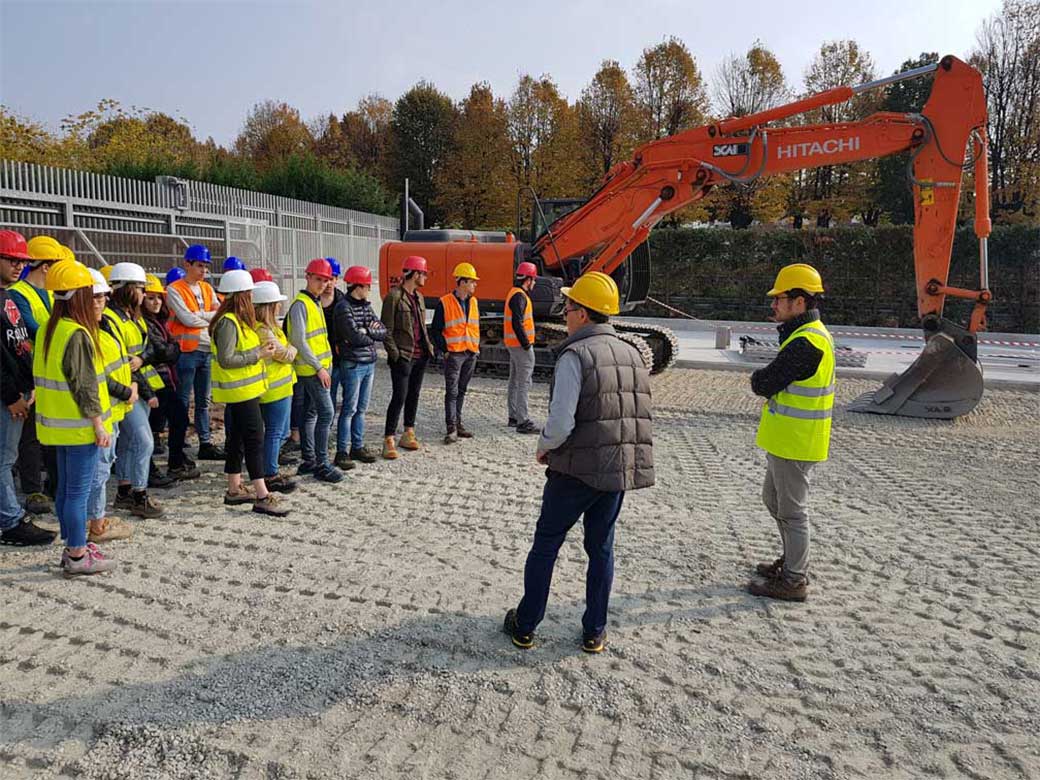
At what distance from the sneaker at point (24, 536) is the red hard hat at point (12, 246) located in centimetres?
175

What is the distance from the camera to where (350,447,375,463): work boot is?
288 inches

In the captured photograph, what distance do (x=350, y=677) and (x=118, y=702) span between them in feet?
3.14

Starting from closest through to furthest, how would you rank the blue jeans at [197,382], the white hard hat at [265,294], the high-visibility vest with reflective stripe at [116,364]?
the high-visibility vest with reflective stripe at [116,364], the white hard hat at [265,294], the blue jeans at [197,382]

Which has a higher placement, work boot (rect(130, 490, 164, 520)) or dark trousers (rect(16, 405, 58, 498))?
dark trousers (rect(16, 405, 58, 498))

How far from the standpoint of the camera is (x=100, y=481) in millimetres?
4750

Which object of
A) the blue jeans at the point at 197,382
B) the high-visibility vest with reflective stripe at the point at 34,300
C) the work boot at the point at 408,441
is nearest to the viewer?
the high-visibility vest with reflective stripe at the point at 34,300

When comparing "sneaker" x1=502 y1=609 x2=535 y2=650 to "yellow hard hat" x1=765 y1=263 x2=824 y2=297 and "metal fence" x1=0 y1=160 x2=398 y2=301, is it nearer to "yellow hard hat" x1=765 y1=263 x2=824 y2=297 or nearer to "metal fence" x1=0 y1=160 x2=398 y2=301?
"yellow hard hat" x1=765 y1=263 x2=824 y2=297

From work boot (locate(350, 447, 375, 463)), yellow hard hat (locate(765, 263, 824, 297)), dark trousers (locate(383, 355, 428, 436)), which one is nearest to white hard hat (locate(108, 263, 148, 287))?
dark trousers (locate(383, 355, 428, 436))

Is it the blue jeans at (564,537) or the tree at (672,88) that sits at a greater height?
the tree at (672,88)

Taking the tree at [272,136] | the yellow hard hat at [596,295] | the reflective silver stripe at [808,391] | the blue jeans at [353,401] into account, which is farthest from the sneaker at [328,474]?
the tree at [272,136]

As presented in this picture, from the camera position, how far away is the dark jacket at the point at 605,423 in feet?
11.8

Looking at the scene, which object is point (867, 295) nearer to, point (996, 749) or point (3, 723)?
point (996, 749)

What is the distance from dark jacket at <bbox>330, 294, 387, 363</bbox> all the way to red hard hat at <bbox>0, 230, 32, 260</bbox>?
7.66 feet

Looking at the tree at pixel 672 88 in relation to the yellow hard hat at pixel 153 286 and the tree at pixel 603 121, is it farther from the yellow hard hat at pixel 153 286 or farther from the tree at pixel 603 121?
the yellow hard hat at pixel 153 286
